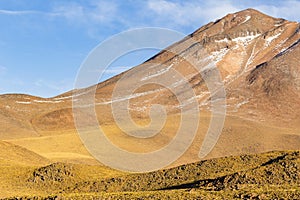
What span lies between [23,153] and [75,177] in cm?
1675

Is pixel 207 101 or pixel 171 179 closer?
pixel 171 179

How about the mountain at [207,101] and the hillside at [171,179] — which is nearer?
the hillside at [171,179]

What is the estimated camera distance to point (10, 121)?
10338cm

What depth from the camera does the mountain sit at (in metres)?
79.9

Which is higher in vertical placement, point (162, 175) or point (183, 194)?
point (162, 175)

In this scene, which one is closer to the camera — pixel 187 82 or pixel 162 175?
pixel 162 175

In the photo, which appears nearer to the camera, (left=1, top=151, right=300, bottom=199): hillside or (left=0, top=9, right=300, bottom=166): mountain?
(left=1, top=151, right=300, bottom=199): hillside

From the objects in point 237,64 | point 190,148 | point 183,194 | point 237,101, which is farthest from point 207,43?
point 183,194

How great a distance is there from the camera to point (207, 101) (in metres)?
125

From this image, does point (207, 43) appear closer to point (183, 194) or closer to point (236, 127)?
point (236, 127)

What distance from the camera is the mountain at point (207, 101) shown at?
262 ft

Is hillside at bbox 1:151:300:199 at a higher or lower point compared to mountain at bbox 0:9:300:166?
lower

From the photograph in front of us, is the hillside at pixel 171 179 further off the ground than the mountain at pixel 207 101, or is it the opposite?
the mountain at pixel 207 101

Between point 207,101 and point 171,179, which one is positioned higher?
point 207,101
